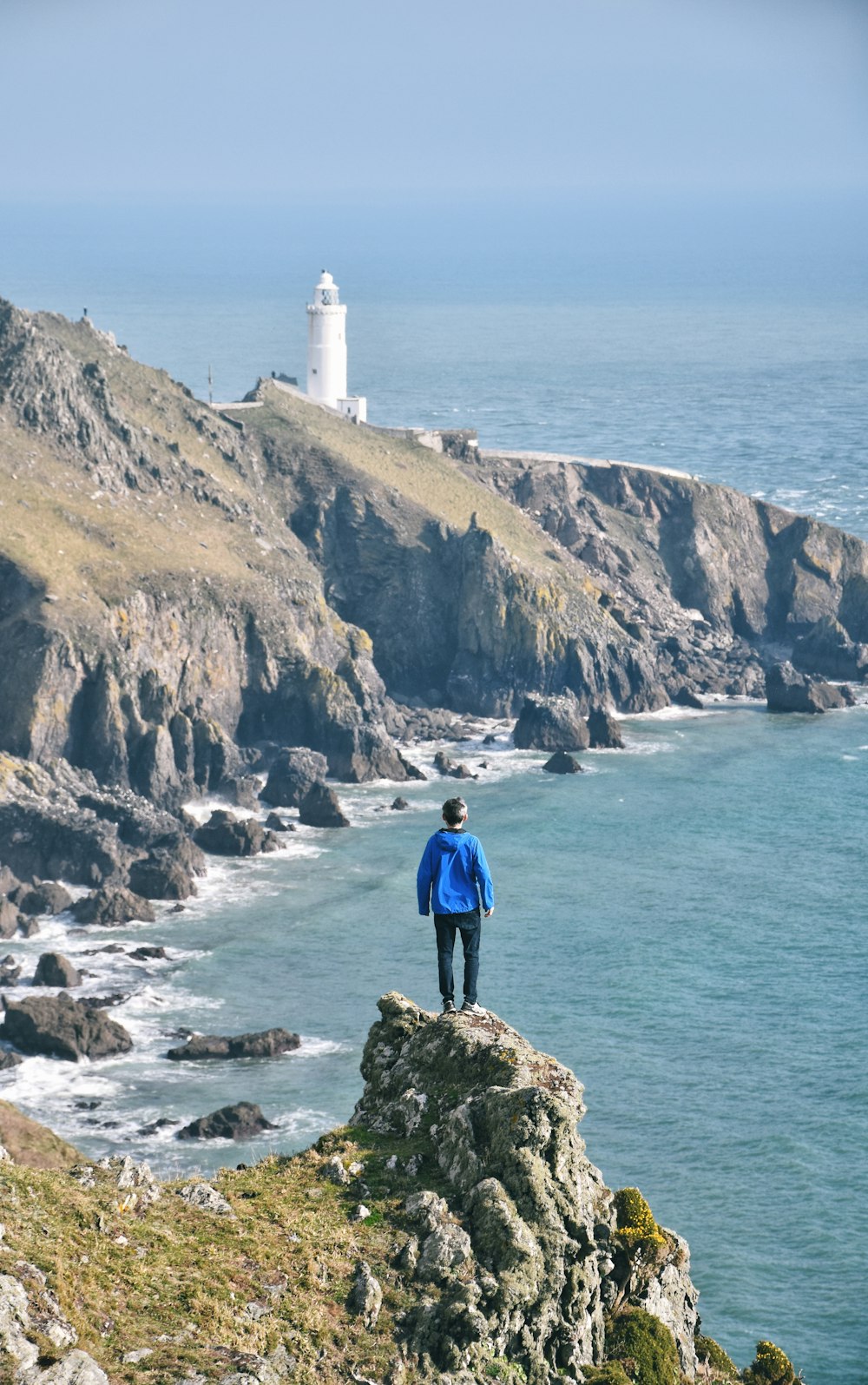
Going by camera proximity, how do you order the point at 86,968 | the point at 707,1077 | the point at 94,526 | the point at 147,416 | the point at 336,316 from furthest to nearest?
the point at 336,316, the point at 147,416, the point at 94,526, the point at 86,968, the point at 707,1077

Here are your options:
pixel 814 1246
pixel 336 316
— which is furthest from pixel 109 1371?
pixel 336 316

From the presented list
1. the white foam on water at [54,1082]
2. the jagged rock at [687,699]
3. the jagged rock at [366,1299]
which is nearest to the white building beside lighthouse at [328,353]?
the jagged rock at [687,699]

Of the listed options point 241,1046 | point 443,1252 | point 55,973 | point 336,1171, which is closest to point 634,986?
point 241,1046

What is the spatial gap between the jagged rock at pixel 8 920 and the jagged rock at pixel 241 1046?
17.0 m

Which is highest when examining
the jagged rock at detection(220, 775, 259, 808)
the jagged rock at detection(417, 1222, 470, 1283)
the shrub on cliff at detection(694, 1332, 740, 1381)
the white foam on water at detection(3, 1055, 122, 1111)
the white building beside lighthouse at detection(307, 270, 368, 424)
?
the white building beside lighthouse at detection(307, 270, 368, 424)

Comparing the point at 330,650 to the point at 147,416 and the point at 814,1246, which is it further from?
the point at 814,1246

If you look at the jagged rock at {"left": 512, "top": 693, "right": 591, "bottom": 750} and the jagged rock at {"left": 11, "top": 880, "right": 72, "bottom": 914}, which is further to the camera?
the jagged rock at {"left": 512, "top": 693, "right": 591, "bottom": 750}

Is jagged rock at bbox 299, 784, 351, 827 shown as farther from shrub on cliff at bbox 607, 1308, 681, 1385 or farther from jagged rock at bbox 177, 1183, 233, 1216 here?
jagged rock at bbox 177, 1183, 233, 1216

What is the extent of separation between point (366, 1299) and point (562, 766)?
98292mm

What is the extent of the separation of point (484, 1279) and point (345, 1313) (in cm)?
178

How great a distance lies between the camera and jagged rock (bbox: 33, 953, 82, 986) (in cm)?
8344

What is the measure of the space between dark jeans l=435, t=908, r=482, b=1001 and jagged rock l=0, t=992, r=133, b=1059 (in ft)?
166

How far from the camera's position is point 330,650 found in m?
128

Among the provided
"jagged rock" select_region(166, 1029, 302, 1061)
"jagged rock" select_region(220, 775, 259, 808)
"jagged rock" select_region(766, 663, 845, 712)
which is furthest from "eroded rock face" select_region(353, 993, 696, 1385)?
"jagged rock" select_region(766, 663, 845, 712)
